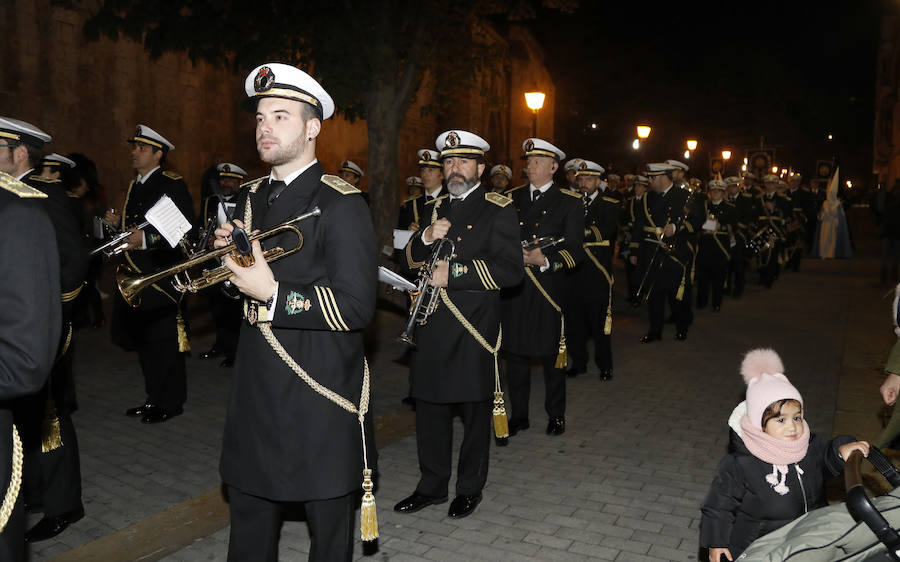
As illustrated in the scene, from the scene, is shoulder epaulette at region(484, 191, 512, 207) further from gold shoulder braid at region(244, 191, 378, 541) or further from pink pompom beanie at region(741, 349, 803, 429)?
gold shoulder braid at region(244, 191, 378, 541)

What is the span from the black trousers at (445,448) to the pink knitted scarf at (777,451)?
197cm

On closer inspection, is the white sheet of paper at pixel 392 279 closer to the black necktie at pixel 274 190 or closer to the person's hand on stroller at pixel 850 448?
the black necktie at pixel 274 190

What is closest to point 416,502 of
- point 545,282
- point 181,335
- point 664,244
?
point 545,282

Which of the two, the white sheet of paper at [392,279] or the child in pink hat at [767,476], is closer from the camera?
the child in pink hat at [767,476]

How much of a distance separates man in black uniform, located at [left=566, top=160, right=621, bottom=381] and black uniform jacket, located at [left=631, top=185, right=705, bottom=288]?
1.37m

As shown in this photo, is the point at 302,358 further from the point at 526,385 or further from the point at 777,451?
the point at 526,385

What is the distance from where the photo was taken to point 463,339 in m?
5.10

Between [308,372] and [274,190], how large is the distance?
0.79 metres

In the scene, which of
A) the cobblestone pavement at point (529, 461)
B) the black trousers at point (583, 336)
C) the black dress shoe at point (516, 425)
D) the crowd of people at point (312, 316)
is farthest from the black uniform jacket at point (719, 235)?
the black dress shoe at point (516, 425)

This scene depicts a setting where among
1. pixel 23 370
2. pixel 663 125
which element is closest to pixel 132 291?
pixel 23 370

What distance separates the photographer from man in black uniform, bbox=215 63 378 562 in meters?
3.06

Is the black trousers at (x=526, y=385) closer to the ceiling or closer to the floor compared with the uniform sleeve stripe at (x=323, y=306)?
closer to the floor

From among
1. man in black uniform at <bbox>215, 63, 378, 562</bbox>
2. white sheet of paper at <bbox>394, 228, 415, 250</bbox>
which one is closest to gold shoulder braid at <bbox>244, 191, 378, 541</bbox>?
man in black uniform at <bbox>215, 63, 378, 562</bbox>

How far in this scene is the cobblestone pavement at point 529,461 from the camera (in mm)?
4609
